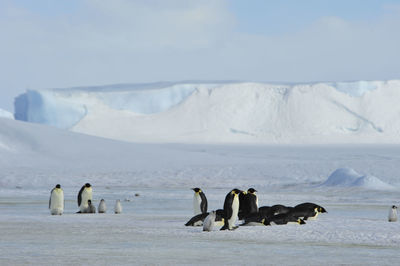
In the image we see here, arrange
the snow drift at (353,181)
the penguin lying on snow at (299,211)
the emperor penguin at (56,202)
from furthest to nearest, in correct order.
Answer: the snow drift at (353,181), the emperor penguin at (56,202), the penguin lying on snow at (299,211)

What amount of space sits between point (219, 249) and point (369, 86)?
220 ft

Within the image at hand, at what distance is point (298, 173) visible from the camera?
1254 inches

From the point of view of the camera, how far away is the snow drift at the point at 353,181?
2422cm

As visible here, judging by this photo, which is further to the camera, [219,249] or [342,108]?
[342,108]

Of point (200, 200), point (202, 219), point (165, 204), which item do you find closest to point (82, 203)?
point (200, 200)

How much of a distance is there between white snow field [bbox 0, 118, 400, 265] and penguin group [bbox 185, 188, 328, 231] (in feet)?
0.90

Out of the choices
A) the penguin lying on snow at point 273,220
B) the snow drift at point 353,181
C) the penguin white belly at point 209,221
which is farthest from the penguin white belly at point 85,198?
the snow drift at point 353,181

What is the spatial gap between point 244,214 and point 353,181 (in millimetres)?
12064

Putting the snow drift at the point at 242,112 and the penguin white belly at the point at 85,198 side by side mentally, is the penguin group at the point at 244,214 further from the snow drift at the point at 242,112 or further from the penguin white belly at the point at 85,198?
the snow drift at the point at 242,112

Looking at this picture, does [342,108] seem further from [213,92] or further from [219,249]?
[219,249]

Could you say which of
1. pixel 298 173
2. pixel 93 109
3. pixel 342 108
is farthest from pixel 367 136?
pixel 298 173

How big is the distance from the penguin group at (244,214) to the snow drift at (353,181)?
365 inches

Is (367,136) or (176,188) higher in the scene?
(367,136)

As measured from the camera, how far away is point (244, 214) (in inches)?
553
